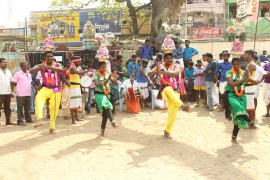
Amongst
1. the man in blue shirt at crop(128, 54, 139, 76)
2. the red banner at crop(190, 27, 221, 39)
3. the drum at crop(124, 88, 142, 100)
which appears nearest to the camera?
the drum at crop(124, 88, 142, 100)

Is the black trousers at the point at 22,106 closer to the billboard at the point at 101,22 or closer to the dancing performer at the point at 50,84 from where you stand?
the dancing performer at the point at 50,84

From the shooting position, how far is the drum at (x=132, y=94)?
1016 centimetres

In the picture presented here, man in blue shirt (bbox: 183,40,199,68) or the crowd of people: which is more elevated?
man in blue shirt (bbox: 183,40,199,68)

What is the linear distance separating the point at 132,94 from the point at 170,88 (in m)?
3.42

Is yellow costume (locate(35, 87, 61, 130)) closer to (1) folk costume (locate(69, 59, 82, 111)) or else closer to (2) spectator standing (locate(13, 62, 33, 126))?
(1) folk costume (locate(69, 59, 82, 111))

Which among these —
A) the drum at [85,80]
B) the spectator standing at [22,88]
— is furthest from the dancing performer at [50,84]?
the spectator standing at [22,88]

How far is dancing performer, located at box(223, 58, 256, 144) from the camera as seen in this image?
6082 millimetres

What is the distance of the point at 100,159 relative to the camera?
5645mm

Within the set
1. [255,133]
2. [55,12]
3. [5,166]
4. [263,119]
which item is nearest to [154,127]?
[255,133]

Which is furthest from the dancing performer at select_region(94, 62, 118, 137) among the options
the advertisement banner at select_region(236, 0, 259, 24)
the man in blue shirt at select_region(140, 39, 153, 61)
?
the advertisement banner at select_region(236, 0, 259, 24)

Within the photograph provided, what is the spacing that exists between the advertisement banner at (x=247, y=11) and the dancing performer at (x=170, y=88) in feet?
30.0

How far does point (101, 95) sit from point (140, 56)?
19.2 feet

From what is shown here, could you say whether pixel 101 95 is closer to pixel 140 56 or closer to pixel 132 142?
pixel 132 142

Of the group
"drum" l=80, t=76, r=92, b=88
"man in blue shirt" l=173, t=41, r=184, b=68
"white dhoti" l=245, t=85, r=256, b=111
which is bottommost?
"white dhoti" l=245, t=85, r=256, b=111
